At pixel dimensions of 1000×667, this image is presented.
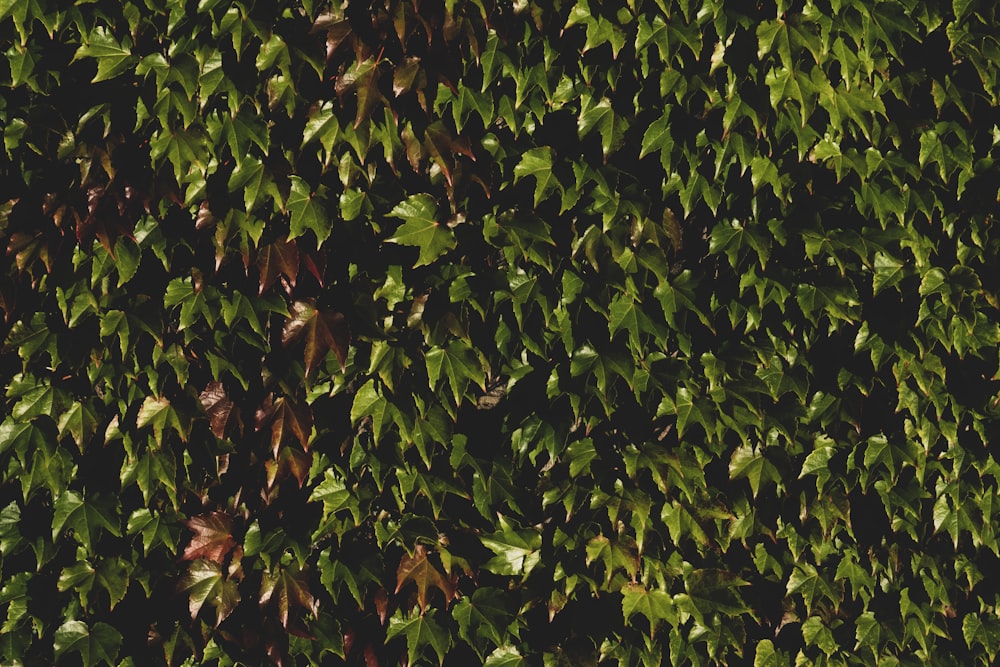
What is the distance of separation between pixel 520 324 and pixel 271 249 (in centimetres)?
76

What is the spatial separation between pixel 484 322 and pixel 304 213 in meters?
0.62

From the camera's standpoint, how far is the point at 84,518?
→ 8.61 ft

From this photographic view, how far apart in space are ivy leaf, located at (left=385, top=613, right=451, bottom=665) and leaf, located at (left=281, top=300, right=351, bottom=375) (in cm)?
83

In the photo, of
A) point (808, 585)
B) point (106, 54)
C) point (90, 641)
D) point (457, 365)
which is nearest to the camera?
point (106, 54)

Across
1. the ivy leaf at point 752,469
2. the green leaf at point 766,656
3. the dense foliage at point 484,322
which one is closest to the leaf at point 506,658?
the dense foliage at point 484,322

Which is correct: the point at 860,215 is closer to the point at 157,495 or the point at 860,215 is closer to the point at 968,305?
the point at 968,305

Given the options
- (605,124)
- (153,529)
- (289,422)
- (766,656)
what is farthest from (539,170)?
(766,656)

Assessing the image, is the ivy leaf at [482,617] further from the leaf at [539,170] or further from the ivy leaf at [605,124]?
the ivy leaf at [605,124]

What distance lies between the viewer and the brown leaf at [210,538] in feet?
8.61

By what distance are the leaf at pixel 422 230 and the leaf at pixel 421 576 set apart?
2.98ft

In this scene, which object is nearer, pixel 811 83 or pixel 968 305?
pixel 811 83

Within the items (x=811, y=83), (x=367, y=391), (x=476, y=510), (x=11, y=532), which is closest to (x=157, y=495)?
(x=11, y=532)

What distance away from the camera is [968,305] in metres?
2.74

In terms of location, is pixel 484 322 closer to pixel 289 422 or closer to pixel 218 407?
pixel 289 422
